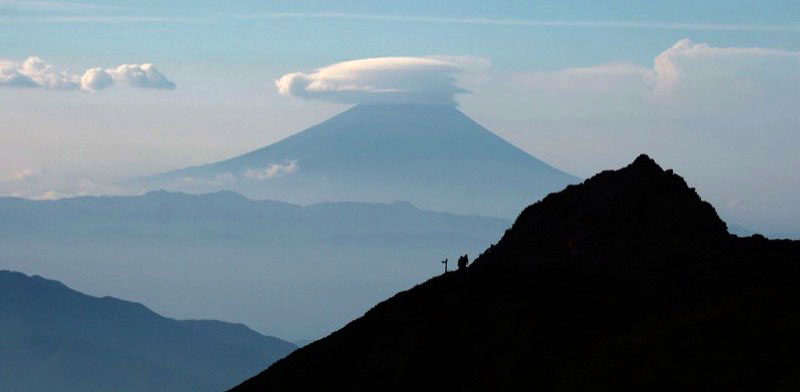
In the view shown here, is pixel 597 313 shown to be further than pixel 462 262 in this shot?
No

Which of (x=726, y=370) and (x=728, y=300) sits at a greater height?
(x=728, y=300)

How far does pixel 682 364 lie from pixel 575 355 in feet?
21.2

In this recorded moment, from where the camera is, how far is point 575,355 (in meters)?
57.0

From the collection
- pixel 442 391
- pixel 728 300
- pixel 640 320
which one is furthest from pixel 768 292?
pixel 442 391

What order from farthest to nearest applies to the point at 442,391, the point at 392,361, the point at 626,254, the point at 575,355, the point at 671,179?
the point at 671,179
the point at 626,254
the point at 392,361
the point at 442,391
the point at 575,355

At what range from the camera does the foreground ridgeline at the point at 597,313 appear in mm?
52594

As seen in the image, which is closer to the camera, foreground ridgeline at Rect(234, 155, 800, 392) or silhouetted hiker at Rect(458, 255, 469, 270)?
foreground ridgeline at Rect(234, 155, 800, 392)

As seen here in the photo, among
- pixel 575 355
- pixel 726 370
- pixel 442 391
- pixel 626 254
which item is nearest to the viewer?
pixel 726 370

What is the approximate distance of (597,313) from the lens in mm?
62281

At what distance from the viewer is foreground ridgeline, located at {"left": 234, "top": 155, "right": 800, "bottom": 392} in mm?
52594

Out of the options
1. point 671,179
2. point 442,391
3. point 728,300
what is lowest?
point 442,391

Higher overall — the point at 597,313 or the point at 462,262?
the point at 462,262

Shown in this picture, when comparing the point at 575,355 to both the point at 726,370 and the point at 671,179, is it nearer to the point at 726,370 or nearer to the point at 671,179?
the point at 726,370

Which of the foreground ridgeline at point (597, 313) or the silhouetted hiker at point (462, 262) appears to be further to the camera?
the silhouetted hiker at point (462, 262)
